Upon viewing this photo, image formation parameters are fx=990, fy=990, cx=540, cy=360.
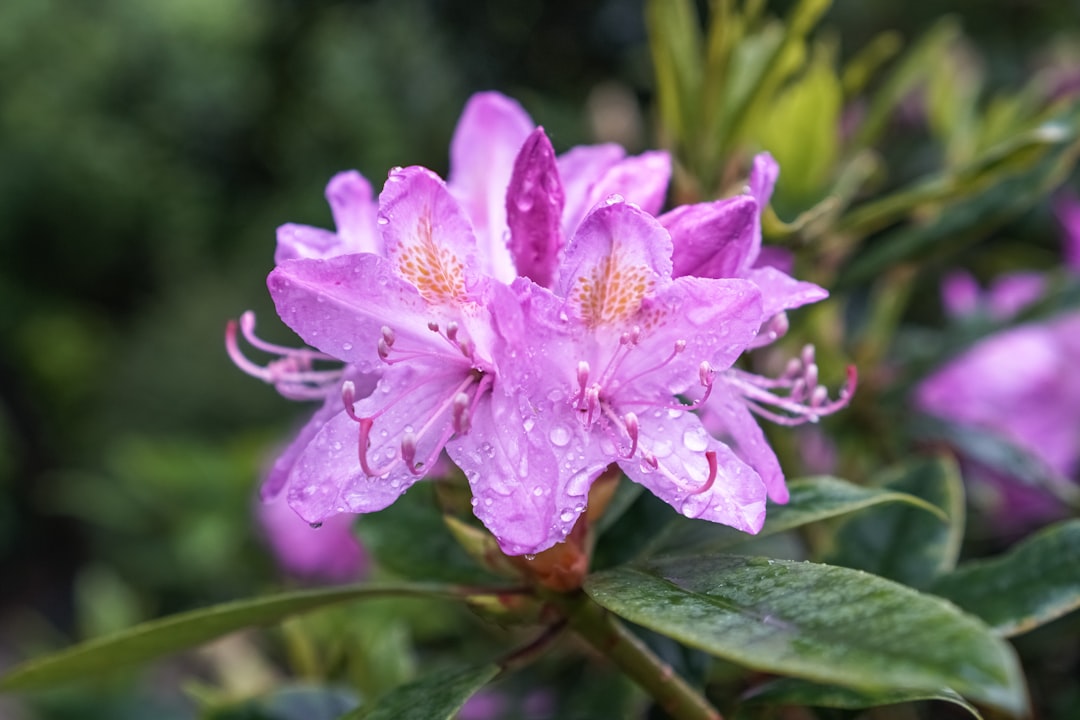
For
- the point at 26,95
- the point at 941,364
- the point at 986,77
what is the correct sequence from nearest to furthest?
the point at 941,364 < the point at 986,77 < the point at 26,95

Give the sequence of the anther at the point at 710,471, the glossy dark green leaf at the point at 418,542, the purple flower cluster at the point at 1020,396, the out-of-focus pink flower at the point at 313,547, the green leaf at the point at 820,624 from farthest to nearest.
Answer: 1. the out-of-focus pink flower at the point at 313,547
2. the purple flower cluster at the point at 1020,396
3. the glossy dark green leaf at the point at 418,542
4. the anther at the point at 710,471
5. the green leaf at the point at 820,624

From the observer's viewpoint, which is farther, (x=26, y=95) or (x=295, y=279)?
(x=26, y=95)

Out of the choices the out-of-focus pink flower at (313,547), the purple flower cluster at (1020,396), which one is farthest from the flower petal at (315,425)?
the out-of-focus pink flower at (313,547)

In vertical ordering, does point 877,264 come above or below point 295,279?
below

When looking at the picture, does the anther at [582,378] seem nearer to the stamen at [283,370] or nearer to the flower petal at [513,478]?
the flower petal at [513,478]

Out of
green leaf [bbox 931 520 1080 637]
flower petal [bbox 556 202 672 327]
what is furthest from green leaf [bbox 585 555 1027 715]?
green leaf [bbox 931 520 1080 637]

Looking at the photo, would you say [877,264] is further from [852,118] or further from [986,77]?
[986,77]

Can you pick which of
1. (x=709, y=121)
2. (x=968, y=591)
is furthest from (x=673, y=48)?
(x=968, y=591)
